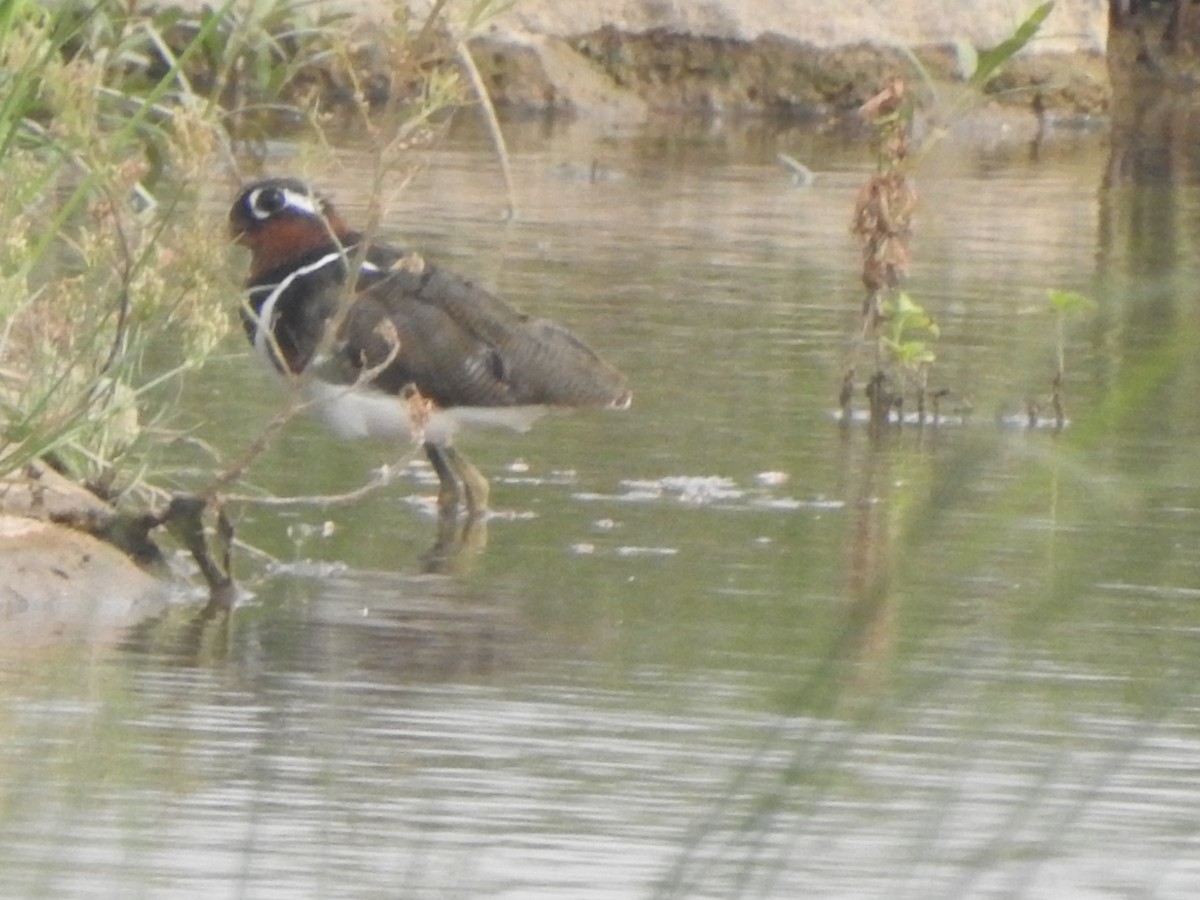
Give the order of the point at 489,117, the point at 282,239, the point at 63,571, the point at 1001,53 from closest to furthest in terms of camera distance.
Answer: the point at 63,571 → the point at 1001,53 → the point at 282,239 → the point at 489,117

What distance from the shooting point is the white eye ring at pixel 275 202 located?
7383 mm

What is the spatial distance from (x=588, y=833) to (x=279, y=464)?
303cm

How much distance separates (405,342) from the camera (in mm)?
7207

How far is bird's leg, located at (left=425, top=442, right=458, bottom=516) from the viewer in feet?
22.7

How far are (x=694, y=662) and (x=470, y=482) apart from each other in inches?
66.8

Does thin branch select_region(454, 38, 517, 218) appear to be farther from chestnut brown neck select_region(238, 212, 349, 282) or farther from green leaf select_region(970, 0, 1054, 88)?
green leaf select_region(970, 0, 1054, 88)

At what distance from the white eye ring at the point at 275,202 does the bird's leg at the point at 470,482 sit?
26.9 inches

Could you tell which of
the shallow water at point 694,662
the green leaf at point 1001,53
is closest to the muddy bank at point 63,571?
the shallow water at point 694,662

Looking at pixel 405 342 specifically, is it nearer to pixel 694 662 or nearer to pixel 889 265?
pixel 889 265

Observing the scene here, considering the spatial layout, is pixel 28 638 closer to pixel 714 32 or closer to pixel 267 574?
pixel 267 574

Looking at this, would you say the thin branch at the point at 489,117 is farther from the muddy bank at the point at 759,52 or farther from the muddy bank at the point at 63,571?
the muddy bank at the point at 759,52

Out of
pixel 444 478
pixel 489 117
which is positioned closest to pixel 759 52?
pixel 489 117

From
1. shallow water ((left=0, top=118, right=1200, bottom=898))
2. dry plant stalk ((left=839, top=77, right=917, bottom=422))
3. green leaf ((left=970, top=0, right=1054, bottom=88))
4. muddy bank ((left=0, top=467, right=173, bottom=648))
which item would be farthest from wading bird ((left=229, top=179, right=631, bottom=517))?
green leaf ((left=970, top=0, right=1054, bottom=88))

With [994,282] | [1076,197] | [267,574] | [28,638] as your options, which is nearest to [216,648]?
[28,638]
